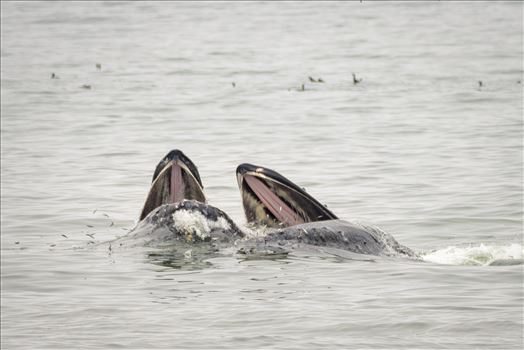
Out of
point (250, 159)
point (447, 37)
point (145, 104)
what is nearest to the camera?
point (250, 159)

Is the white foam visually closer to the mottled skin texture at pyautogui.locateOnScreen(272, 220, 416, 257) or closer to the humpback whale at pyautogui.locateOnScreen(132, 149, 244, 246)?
the humpback whale at pyautogui.locateOnScreen(132, 149, 244, 246)

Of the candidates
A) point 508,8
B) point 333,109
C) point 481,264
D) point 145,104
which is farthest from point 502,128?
point 508,8

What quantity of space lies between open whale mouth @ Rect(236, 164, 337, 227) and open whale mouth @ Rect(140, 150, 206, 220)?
0.58 meters

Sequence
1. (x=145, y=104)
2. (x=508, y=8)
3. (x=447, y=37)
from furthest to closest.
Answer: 1. (x=508, y=8)
2. (x=447, y=37)
3. (x=145, y=104)

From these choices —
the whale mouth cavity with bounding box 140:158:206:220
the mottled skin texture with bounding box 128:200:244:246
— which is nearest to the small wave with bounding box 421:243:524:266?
the mottled skin texture with bounding box 128:200:244:246

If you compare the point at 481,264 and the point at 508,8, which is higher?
the point at 508,8

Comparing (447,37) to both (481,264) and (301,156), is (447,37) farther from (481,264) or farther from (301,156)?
(481,264)

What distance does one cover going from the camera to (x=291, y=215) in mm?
12234

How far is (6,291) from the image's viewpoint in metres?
11.2

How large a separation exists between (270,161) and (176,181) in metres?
9.09

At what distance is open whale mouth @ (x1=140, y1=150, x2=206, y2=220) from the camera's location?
1242 centimetres

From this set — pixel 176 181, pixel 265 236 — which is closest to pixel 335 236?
pixel 265 236

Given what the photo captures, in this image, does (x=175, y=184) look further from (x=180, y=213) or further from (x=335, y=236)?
(x=335, y=236)

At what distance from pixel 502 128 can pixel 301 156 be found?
5.05 metres
